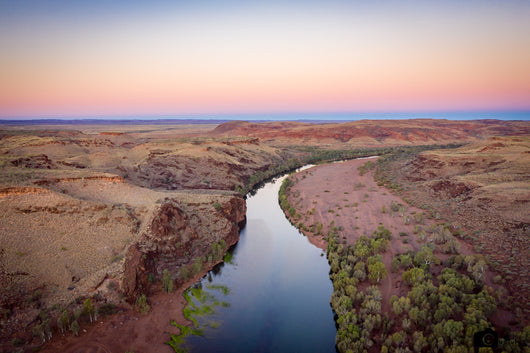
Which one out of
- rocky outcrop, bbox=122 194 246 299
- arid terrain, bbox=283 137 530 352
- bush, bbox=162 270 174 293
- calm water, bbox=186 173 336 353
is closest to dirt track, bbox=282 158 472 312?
arid terrain, bbox=283 137 530 352

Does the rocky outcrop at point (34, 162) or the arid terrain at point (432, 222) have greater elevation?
the rocky outcrop at point (34, 162)

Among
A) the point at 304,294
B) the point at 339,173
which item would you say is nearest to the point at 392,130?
the point at 339,173

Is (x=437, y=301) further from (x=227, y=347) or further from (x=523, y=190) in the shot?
(x=523, y=190)

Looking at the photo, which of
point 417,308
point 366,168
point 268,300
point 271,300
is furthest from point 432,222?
point 366,168

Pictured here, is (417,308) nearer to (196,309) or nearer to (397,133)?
(196,309)

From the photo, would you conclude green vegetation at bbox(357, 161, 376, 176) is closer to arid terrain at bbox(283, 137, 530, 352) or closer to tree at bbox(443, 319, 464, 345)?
arid terrain at bbox(283, 137, 530, 352)

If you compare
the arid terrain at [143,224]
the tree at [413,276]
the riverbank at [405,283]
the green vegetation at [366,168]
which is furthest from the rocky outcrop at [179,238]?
the green vegetation at [366,168]

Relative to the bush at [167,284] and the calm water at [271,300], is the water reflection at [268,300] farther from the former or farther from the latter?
the bush at [167,284]

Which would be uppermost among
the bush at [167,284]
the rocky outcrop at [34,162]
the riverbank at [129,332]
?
Result: the rocky outcrop at [34,162]

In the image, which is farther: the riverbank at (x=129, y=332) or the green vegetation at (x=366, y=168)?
the green vegetation at (x=366, y=168)
